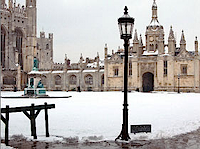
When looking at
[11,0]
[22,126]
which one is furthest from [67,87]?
[22,126]

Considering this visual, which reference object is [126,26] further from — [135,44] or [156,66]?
[135,44]

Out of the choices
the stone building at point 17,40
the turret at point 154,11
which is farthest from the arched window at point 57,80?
the turret at point 154,11

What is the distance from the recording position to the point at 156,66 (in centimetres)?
4819

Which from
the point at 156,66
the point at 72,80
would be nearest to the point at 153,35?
the point at 156,66

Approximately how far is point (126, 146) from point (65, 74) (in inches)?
2014

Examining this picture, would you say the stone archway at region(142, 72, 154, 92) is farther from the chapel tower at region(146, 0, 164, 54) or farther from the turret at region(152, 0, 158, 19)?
the turret at region(152, 0, 158, 19)

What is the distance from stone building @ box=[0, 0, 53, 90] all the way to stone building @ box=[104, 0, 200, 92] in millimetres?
18382

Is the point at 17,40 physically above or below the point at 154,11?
below

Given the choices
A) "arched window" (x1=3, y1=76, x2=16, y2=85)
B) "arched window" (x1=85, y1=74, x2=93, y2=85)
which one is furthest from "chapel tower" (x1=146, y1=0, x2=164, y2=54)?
"arched window" (x1=3, y1=76, x2=16, y2=85)

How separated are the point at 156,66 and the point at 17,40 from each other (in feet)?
108

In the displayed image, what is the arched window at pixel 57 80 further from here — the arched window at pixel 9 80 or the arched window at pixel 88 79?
the arched window at pixel 9 80

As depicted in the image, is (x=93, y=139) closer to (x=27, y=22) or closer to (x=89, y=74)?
(x=89, y=74)

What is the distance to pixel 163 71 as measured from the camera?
4719 centimetres

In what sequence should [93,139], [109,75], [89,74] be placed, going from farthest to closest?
[89,74], [109,75], [93,139]
